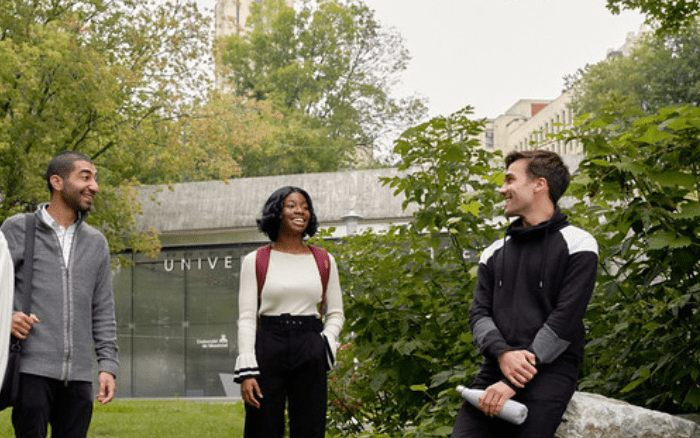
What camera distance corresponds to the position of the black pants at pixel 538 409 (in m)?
3.56

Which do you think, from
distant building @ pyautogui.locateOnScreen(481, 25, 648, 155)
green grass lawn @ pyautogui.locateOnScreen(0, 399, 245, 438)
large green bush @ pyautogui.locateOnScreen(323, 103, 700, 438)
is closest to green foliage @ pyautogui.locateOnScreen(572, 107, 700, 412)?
large green bush @ pyautogui.locateOnScreen(323, 103, 700, 438)

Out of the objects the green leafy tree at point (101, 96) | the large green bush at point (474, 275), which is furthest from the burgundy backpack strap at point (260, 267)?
the green leafy tree at point (101, 96)

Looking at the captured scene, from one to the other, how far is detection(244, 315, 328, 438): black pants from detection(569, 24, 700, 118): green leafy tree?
40.6 meters

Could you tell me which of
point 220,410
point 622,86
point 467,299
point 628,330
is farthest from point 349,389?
point 622,86

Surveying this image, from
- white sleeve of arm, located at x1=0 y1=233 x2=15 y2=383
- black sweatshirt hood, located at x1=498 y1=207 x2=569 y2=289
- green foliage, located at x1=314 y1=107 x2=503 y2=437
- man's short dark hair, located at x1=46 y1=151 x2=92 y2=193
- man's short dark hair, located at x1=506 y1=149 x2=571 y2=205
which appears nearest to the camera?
white sleeve of arm, located at x1=0 y1=233 x2=15 y2=383

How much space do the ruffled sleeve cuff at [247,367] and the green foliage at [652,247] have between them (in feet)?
5.76

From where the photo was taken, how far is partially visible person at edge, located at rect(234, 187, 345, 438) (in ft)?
15.2

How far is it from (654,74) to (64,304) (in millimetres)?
44829

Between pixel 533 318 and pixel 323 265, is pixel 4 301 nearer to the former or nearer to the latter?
pixel 533 318

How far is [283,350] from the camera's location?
464 centimetres

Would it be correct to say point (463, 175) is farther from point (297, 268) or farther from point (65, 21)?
point (65, 21)

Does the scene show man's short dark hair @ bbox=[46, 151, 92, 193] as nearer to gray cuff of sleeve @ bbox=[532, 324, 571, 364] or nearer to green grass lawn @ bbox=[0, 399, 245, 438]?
gray cuff of sleeve @ bbox=[532, 324, 571, 364]

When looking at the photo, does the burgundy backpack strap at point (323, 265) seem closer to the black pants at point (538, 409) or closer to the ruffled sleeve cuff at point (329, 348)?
the ruffled sleeve cuff at point (329, 348)

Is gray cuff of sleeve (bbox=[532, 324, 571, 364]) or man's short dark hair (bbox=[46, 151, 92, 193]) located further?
man's short dark hair (bbox=[46, 151, 92, 193])
